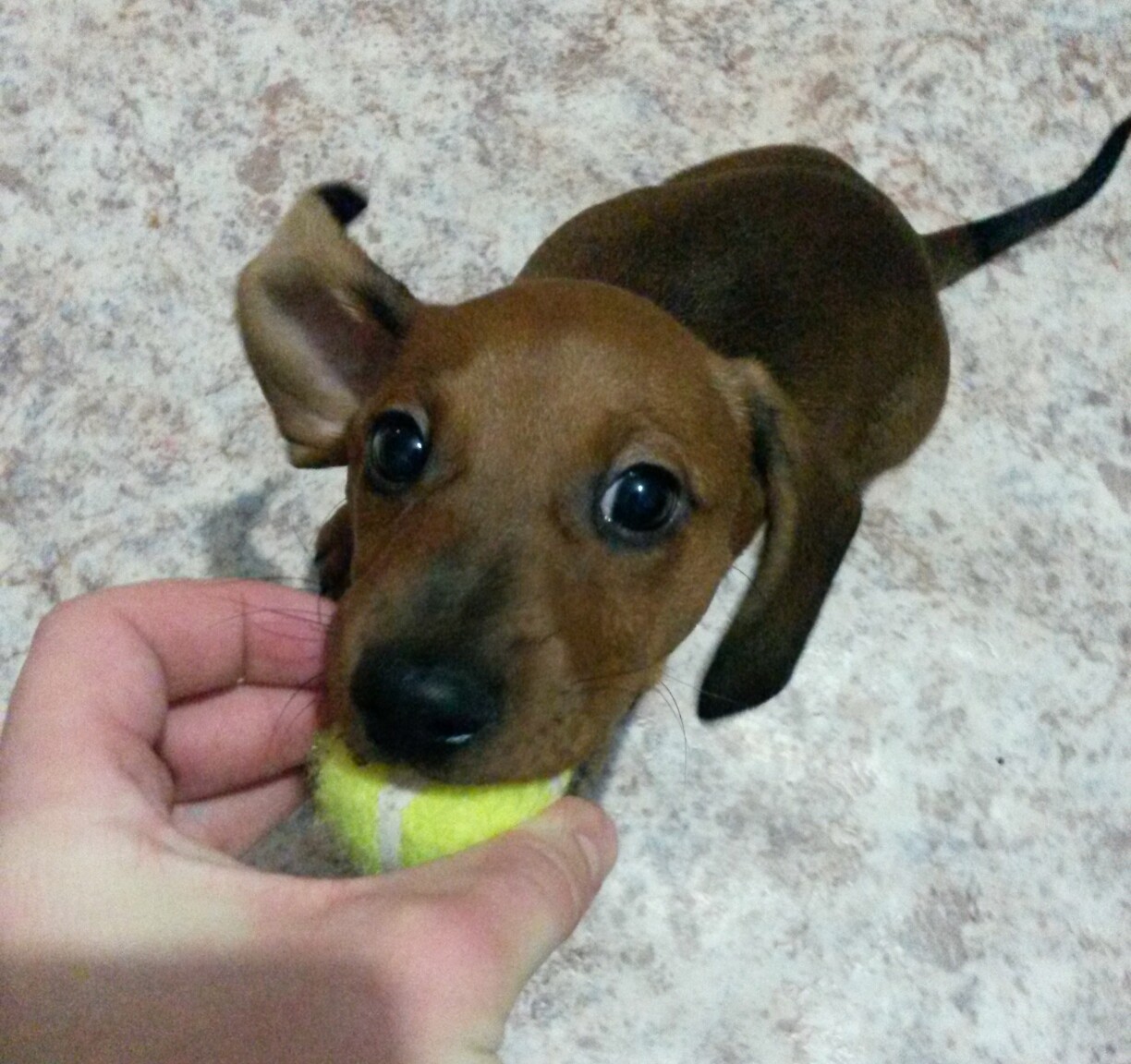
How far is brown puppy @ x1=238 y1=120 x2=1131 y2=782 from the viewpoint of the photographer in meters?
1.42

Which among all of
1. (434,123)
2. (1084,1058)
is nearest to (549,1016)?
(1084,1058)

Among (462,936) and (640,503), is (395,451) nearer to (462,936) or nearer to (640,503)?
(640,503)

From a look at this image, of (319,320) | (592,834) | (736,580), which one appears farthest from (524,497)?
(736,580)

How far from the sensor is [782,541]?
1.80 m

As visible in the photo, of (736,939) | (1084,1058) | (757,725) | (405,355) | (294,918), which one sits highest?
(405,355)

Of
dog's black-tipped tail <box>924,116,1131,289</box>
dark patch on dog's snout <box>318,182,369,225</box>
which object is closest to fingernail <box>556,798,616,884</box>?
dark patch on dog's snout <box>318,182,369,225</box>

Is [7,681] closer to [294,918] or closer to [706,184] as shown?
[294,918]

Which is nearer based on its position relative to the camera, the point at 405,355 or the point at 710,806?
the point at 405,355

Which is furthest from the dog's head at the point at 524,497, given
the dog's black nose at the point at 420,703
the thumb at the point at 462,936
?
the thumb at the point at 462,936

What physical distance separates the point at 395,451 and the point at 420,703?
1.49ft

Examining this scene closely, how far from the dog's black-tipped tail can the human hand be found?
179 cm

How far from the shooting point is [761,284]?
88.6 inches

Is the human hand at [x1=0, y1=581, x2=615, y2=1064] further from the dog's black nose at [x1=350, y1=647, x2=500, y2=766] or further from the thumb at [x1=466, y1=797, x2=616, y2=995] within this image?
the dog's black nose at [x1=350, y1=647, x2=500, y2=766]

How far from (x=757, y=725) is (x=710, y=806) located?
20cm
